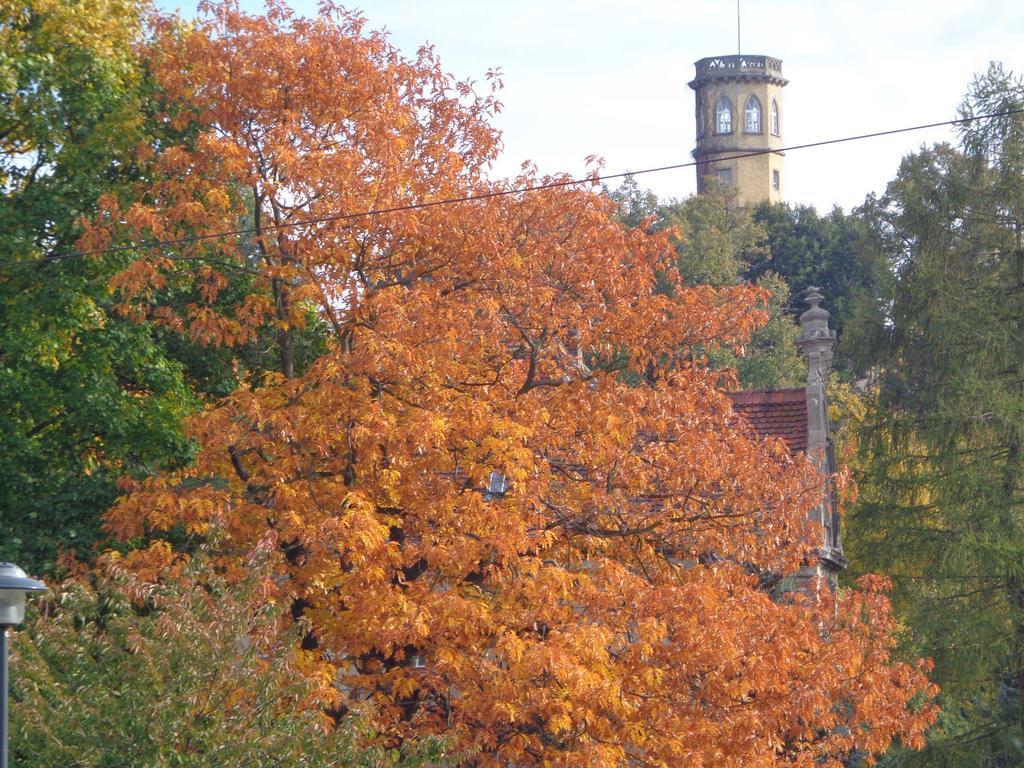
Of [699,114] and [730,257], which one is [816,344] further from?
[699,114]

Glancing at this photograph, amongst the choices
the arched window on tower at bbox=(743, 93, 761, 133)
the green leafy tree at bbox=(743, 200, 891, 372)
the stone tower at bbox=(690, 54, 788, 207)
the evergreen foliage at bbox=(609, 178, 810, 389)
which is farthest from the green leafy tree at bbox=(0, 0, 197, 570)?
the arched window on tower at bbox=(743, 93, 761, 133)

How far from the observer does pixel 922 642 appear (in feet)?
95.3

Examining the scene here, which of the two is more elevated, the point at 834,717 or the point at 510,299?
A: the point at 510,299

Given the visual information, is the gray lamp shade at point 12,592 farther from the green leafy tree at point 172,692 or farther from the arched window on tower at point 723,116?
the arched window on tower at point 723,116

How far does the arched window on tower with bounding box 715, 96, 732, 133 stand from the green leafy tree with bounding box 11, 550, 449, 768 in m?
93.3

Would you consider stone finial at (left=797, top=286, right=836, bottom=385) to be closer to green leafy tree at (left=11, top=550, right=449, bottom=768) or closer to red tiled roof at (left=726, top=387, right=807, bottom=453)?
red tiled roof at (left=726, top=387, right=807, bottom=453)

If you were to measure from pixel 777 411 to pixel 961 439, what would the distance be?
4.39 m

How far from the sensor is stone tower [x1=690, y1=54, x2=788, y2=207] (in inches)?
4013

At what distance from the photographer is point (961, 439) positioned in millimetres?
30203

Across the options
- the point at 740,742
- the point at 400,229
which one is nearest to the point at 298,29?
the point at 400,229

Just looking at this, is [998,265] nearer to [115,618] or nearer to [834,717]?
[834,717]

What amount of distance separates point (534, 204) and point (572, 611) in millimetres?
4958

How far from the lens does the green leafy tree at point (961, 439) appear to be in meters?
28.3

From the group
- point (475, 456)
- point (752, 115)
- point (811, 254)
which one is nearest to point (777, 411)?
point (475, 456)
